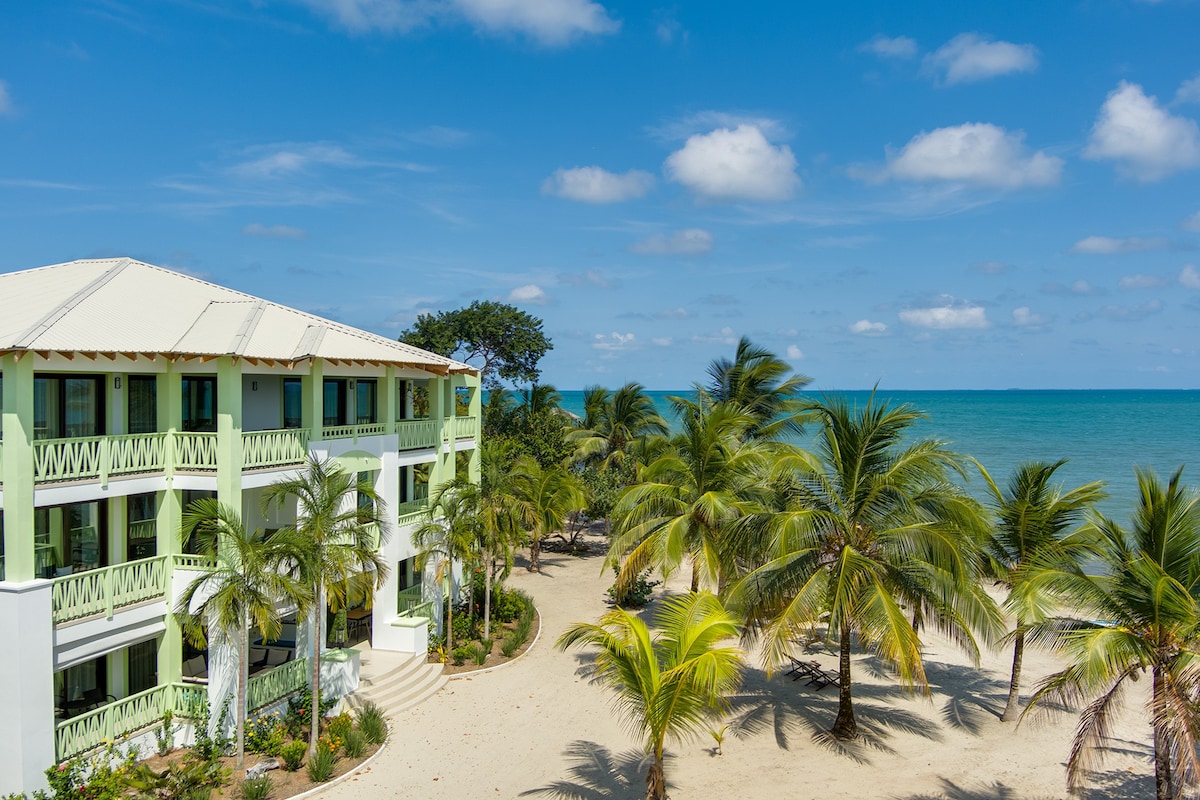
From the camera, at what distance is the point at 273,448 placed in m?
16.2

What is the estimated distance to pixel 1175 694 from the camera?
9.58 m

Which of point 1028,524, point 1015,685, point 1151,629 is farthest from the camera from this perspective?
point 1015,685

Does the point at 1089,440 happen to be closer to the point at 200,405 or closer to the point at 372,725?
the point at 372,725

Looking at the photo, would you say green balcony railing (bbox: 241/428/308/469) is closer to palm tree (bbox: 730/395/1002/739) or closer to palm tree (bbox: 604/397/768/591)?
palm tree (bbox: 604/397/768/591)

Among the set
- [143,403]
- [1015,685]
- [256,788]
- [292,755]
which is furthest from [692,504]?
[143,403]

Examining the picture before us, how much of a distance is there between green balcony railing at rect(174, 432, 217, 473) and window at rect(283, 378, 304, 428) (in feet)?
13.2

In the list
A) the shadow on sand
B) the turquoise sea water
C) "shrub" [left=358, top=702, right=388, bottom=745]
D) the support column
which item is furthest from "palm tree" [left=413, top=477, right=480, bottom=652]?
the turquoise sea water

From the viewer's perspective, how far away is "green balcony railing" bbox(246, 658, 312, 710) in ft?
49.8

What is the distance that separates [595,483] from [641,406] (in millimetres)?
6802

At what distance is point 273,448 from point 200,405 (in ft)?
8.36

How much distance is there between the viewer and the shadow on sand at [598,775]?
13828 mm

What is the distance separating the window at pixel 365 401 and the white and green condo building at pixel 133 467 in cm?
152

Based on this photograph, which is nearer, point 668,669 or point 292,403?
point 668,669

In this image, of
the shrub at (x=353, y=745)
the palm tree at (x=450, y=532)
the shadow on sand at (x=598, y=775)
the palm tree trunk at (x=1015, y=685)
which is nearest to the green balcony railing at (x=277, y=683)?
the shrub at (x=353, y=745)
